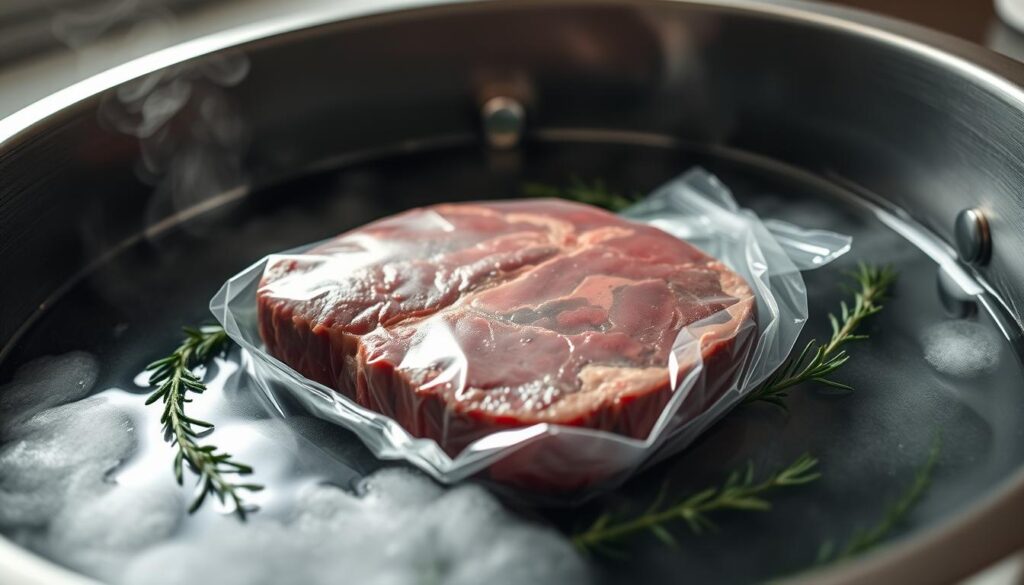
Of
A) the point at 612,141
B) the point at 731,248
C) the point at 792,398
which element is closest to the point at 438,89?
the point at 612,141

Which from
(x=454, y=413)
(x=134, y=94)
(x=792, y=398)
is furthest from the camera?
(x=134, y=94)

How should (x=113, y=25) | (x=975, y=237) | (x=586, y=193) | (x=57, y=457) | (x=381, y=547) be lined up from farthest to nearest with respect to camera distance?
(x=113, y=25), (x=586, y=193), (x=975, y=237), (x=57, y=457), (x=381, y=547)

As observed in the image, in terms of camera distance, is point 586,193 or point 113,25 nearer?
point 586,193

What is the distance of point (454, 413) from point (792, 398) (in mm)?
357

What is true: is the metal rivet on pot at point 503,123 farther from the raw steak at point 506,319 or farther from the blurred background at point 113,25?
the blurred background at point 113,25

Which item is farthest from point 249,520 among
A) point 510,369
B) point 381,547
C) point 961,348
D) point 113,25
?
point 113,25

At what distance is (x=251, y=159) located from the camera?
1489 mm

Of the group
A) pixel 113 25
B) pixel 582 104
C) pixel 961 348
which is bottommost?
pixel 961 348

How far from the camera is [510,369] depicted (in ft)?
3.10

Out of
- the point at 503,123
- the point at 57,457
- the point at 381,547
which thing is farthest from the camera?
the point at 503,123

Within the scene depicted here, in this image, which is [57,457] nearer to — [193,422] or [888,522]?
[193,422]

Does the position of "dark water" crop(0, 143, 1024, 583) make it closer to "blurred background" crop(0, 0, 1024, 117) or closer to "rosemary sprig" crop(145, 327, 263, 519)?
"rosemary sprig" crop(145, 327, 263, 519)

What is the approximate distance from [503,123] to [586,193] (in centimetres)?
22

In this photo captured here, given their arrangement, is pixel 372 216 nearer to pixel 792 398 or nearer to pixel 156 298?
pixel 156 298
